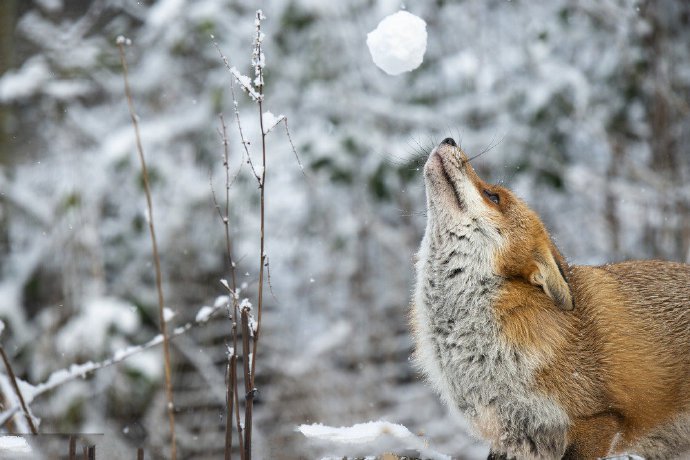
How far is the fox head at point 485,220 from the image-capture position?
8.67 feet

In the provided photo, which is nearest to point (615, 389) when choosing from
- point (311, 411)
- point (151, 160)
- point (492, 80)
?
point (311, 411)

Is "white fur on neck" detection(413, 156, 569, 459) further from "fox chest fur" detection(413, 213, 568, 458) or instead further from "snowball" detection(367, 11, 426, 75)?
"snowball" detection(367, 11, 426, 75)

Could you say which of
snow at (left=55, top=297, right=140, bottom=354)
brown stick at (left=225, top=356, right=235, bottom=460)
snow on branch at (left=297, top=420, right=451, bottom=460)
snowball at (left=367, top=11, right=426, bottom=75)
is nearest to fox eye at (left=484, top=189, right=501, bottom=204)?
snowball at (left=367, top=11, right=426, bottom=75)

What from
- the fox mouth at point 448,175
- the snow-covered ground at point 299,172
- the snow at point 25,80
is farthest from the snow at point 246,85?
the snow at point 25,80

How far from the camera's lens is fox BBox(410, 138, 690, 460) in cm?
249

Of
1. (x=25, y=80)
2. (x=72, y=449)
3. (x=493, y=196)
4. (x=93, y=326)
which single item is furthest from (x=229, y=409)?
(x=25, y=80)

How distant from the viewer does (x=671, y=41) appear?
285 inches

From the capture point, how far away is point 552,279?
2.52 metres

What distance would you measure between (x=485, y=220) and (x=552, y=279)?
31cm

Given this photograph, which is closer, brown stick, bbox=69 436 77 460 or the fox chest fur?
brown stick, bbox=69 436 77 460

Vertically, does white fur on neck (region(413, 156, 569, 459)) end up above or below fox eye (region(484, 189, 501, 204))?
below

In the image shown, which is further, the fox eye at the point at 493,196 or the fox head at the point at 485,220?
the fox eye at the point at 493,196

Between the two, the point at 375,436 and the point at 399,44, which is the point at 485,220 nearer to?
the point at 399,44

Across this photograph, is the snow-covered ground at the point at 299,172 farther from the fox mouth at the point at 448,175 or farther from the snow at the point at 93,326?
the fox mouth at the point at 448,175
